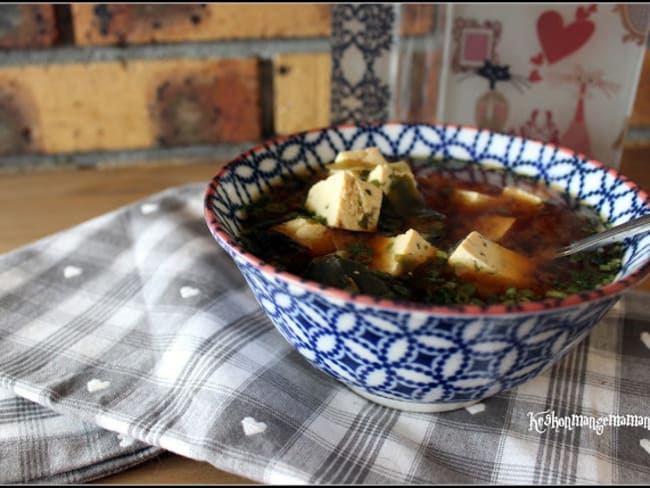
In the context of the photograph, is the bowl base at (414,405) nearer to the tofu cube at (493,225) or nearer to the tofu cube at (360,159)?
the tofu cube at (493,225)

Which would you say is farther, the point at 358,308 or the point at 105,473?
the point at 105,473

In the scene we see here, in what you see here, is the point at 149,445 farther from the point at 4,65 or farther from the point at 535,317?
the point at 4,65

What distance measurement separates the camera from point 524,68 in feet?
4.25

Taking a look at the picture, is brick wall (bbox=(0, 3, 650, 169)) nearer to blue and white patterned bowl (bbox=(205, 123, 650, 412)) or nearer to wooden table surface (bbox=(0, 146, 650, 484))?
wooden table surface (bbox=(0, 146, 650, 484))

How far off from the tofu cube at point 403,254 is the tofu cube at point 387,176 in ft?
0.35

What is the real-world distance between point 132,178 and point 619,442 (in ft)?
3.45

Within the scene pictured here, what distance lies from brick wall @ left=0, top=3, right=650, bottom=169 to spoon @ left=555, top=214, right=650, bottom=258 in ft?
2.42

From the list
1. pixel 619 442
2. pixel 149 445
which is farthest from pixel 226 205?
pixel 619 442

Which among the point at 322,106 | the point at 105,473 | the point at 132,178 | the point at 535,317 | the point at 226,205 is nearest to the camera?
the point at 535,317

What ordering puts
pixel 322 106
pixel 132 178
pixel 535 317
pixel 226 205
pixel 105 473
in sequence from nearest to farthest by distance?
pixel 535 317, pixel 105 473, pixel 226 205, pixel 132 178, pixel 322 106

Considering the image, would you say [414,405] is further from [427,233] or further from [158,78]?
[158,78]

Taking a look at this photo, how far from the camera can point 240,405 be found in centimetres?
71

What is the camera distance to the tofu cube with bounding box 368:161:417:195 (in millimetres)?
839

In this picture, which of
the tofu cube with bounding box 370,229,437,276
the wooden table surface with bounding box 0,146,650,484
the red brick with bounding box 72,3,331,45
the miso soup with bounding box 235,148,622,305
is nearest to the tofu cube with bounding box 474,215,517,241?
the miso soup with bounding box 235,148,622,305
